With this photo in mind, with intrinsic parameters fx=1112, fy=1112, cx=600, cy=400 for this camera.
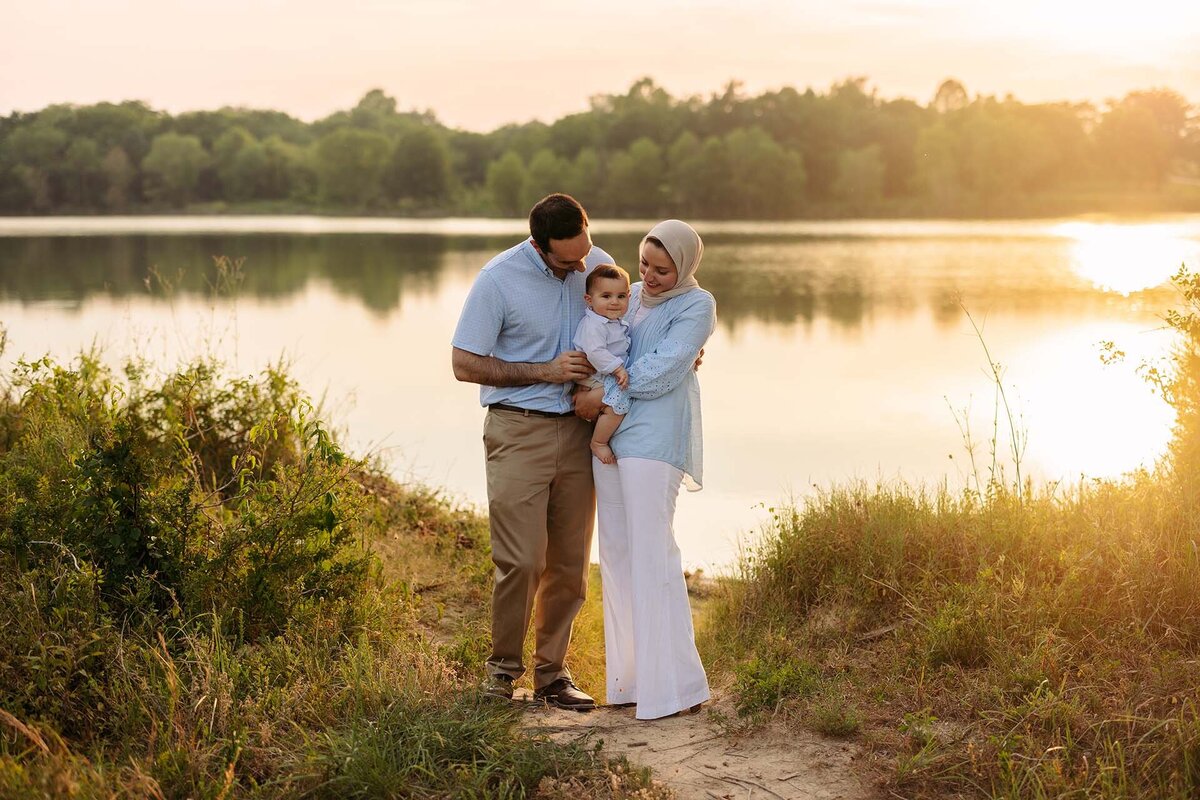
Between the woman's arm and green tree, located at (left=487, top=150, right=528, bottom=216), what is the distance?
2971 inches

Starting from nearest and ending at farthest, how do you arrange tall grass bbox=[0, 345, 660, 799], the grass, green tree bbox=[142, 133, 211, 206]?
1. tall grass bbox=[0, 345, 660, 799]
2. the grass
3. green tree bbox=[142, 133, 211, 206]

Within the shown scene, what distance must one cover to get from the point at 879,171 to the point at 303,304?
5885 cm

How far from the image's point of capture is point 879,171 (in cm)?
7712

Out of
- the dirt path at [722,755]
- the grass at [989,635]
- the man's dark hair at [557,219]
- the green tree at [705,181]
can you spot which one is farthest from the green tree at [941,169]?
the dirt path at [722,755]

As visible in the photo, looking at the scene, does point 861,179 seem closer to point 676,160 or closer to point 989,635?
point 676,160

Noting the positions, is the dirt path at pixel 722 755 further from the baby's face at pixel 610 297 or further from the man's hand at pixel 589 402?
the baby's face at pixel 610 297

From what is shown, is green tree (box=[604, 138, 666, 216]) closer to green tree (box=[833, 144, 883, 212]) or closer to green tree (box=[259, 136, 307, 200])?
green tree (box=[833, 144, 883, 212])

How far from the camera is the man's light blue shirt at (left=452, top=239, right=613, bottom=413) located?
15.1 feet

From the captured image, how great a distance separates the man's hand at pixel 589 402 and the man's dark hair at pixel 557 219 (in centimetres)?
62

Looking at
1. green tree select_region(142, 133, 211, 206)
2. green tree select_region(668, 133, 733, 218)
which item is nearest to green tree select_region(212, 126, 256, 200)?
green tree select_region(142, 133, 211, 206)

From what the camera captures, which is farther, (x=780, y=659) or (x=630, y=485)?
(x=780, y=659)

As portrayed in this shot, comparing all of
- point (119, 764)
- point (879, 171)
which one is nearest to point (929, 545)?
point (119, 764)

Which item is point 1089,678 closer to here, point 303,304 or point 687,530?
point 687,530

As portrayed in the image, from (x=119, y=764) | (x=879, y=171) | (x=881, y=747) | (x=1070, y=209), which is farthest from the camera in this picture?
(x=879, y=171)
